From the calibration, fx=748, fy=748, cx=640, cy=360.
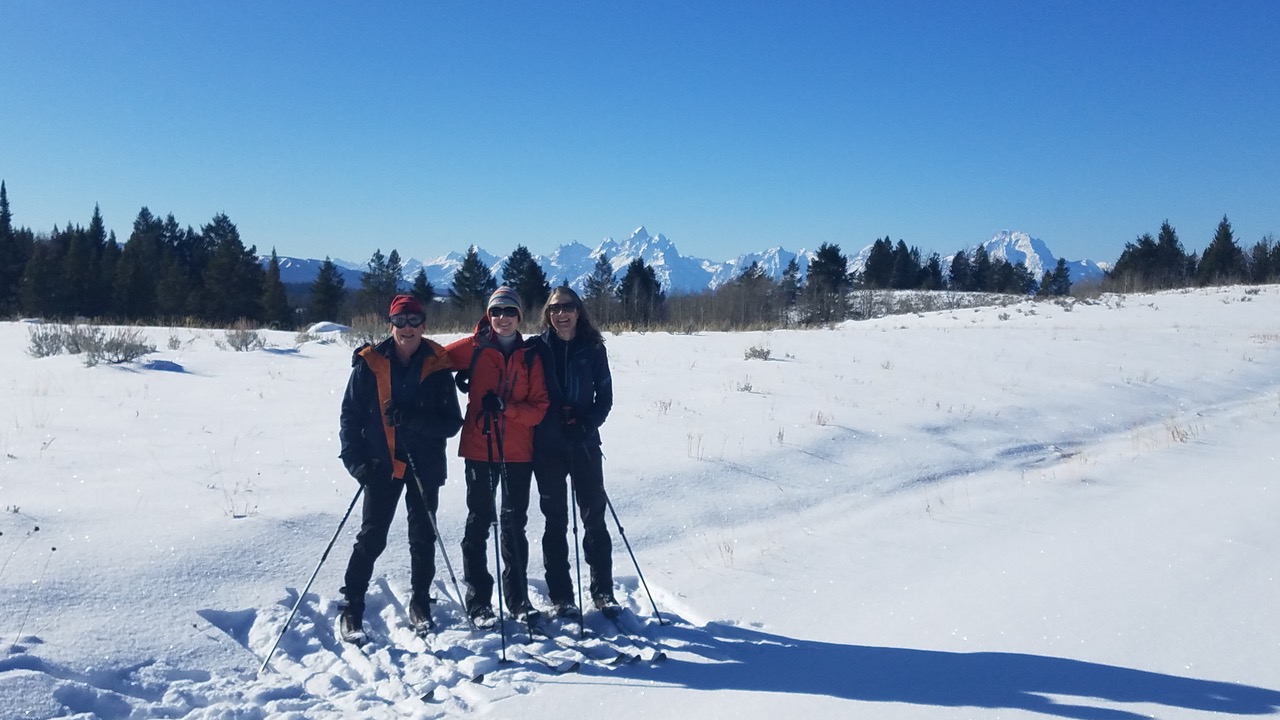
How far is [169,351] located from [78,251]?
42.4 metres

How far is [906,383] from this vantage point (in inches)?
472

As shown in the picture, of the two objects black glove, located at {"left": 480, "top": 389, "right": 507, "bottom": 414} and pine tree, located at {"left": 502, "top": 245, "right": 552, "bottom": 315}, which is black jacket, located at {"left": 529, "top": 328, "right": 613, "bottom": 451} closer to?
black glove, located at {"left": 480, "top": 389, "right": 507, "bottom": 414}

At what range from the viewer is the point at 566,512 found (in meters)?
4.75

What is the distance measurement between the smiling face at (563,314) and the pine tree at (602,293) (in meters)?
27.4

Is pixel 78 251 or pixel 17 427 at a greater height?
pixel 78 251

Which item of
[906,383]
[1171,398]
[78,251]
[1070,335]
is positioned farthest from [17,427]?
[78,251]

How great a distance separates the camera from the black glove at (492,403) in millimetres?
4430

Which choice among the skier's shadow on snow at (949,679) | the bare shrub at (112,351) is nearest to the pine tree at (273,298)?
the bare shrub at (112,351)

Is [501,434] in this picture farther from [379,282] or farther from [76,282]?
[379,282]

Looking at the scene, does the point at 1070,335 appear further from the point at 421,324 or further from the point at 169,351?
the point at 169,351

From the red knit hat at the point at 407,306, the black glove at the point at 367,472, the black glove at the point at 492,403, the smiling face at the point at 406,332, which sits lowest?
the black glove at the point at 367,472

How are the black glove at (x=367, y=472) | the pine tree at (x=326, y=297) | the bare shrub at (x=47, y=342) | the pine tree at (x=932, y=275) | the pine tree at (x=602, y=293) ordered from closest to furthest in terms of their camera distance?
the black glove at (x=367, y=472) → the bare shrub at (x=47, y=342) → the pine tree at (x=602, y=293) → the pine tree at (x=326, y=297) → the pine tree at (x=932, y=275)

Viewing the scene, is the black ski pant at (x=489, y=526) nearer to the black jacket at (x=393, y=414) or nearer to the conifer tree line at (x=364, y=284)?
the black jacket at (x=393, y=414)

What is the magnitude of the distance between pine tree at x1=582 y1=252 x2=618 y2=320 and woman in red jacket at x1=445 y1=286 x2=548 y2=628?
27489 mm
